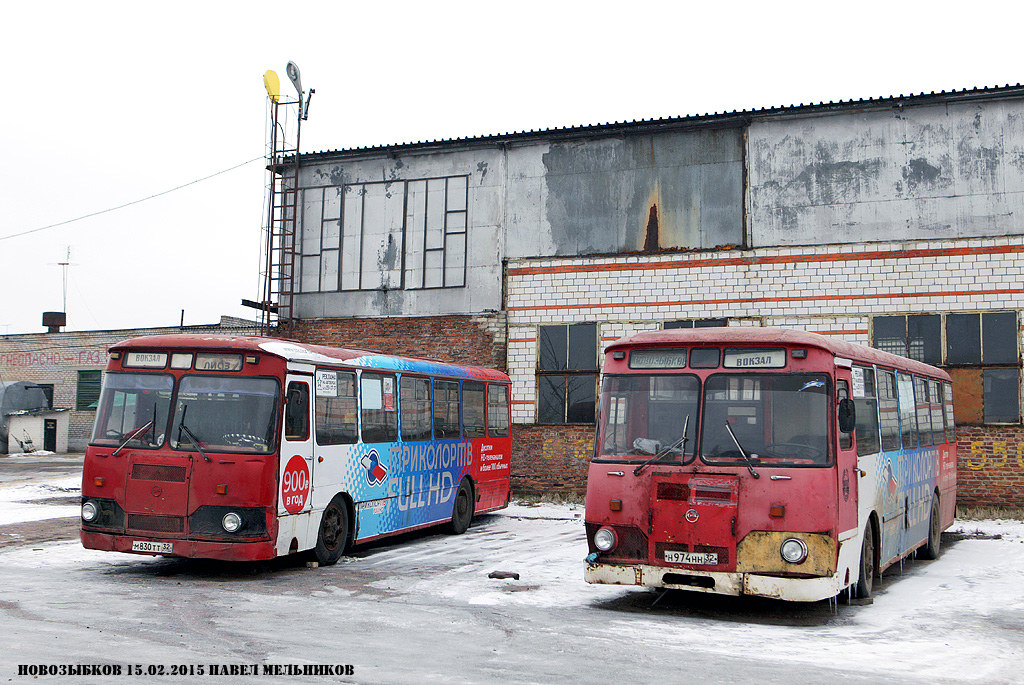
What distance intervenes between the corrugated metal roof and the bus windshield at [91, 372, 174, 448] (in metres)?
12.3

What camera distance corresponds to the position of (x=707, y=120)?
2003 cm

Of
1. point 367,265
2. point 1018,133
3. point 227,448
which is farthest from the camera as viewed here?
point 367,265

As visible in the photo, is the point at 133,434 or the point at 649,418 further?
the point at 133,434

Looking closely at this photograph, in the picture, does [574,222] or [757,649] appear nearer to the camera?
[757,649]

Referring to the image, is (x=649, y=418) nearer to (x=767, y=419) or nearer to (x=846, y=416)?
(x=767, y=419)

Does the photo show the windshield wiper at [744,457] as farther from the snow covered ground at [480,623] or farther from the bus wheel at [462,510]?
the bus wheel at [462,510]

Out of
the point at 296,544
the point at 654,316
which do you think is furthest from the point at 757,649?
the point at 654,316

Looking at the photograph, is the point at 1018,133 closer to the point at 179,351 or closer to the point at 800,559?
the point at 800,559

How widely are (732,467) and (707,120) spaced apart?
41.7ft

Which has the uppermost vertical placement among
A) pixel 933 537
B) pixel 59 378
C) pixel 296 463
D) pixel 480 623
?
A: pixel 59 378

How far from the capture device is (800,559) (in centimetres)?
843

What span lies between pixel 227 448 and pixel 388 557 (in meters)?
3.05

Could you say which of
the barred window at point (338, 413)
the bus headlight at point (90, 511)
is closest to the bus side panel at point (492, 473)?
the barred window at point (338, 413)

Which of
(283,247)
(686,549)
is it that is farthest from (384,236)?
(686,549)
